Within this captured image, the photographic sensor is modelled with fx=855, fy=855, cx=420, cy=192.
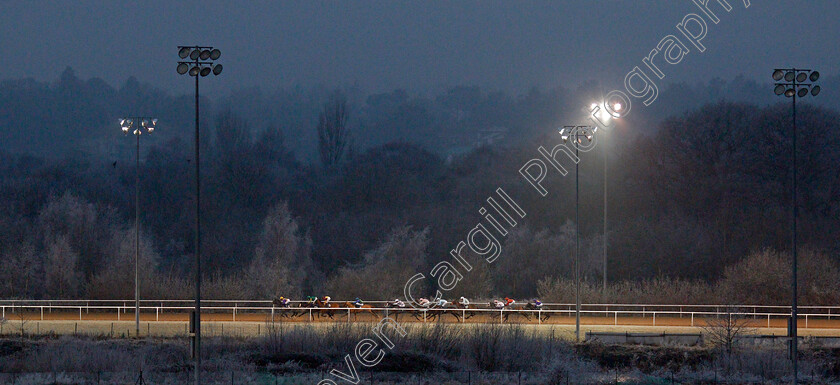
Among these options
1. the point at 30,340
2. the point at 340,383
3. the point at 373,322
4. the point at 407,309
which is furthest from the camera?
the point at 407,309

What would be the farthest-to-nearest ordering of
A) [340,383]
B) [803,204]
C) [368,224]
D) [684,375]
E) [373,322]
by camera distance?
[368,224]
[803,204]
[373,322]
[684,375]
[340,383]

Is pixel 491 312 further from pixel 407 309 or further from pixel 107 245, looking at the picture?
pixel 107 245

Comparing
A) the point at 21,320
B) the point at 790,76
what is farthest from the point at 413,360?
the point at 21,320

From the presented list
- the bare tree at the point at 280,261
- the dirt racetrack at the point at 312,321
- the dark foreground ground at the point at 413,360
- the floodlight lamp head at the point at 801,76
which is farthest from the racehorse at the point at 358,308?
the floodlight lamp head at the point at 801,76

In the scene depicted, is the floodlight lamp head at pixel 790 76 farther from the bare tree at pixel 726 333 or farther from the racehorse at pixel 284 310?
the racehorse at pixel 284 310

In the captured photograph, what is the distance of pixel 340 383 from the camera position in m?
24.6

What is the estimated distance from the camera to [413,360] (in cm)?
2764

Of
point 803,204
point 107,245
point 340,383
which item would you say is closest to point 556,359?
point 340,383

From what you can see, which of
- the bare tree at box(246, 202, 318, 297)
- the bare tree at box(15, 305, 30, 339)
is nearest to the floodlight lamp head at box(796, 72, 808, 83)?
the bare tree at box(15, 305, 30, 339)

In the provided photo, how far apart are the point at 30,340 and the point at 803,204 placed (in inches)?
2097

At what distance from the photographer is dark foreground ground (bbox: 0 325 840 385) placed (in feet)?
82.4

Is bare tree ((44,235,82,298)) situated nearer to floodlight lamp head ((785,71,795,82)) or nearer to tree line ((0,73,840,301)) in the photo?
tree line ((0,73,840,301))

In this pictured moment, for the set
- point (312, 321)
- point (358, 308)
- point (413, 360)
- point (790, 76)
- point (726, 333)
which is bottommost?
point (413, 360)

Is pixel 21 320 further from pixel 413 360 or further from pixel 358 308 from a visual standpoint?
pixel 413 360
